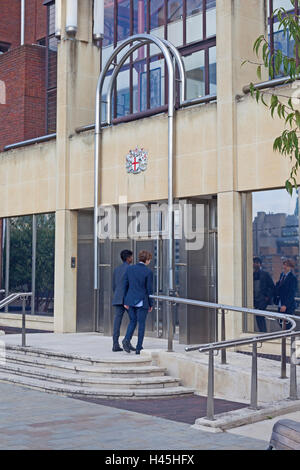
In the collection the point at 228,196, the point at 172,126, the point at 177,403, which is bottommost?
the point at 177,403

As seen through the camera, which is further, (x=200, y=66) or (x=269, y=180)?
(x=200, y=66)

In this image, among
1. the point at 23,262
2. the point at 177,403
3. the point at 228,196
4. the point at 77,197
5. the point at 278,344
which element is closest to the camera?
the point at 177,403

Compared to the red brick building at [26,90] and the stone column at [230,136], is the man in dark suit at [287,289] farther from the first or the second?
the red brick building at [26,90]

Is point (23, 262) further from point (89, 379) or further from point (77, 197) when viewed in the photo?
point (89, 379)

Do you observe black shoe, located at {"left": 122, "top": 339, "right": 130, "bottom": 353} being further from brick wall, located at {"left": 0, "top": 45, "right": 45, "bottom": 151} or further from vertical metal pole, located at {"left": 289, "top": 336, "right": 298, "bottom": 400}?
brick wall, located at {"left": 0, "top": 45, "right": 45, "bottom": 151}

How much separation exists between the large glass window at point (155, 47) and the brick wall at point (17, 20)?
22.3 ft

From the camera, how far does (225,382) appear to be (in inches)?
411

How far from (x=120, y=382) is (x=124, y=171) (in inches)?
264

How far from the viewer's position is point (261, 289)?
13305 millimetres

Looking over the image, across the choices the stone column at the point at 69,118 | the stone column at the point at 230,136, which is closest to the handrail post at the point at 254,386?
the stone column at the point at 230,136

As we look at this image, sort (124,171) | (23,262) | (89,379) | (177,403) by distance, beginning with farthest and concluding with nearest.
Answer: (23,262) → (124,171) → (89,379) → (177,403)

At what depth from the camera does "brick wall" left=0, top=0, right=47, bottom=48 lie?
25.7 m

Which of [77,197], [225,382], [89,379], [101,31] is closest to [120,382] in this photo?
[89,379]

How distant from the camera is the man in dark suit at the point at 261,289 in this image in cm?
1313
